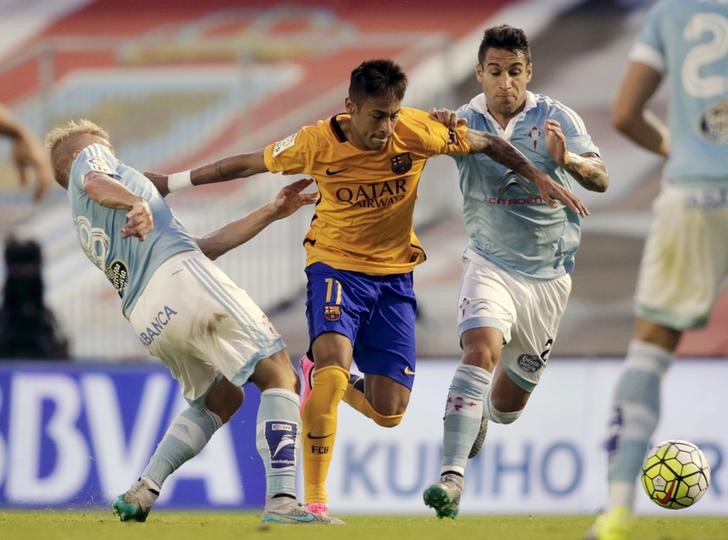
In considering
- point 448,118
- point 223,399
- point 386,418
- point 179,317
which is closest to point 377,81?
point 448,118

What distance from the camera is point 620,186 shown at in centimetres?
1900

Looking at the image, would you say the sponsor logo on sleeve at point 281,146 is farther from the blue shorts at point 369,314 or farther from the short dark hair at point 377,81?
the blue shorts at point 369,314

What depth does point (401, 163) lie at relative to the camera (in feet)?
25.1

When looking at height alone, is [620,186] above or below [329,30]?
below

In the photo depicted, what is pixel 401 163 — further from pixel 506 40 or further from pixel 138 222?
pixel 138 222

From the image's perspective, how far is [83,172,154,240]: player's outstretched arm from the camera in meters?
6.58

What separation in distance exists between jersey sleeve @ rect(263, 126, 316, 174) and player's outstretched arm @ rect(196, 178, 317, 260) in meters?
0.28

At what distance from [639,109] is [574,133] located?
264cm

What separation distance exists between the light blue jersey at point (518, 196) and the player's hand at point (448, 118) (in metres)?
0.38

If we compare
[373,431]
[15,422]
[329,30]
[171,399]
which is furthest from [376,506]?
[329,30]

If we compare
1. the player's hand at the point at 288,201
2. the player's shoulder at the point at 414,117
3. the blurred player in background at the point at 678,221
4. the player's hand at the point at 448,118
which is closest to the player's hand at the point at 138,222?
the player's hand at the point at 288,201

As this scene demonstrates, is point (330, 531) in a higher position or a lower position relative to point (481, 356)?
lower

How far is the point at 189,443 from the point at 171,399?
4972mm

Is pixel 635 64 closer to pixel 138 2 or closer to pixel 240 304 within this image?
pixel 240 304
